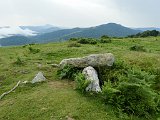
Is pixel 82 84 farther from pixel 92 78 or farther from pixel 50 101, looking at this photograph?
pixel 50 101

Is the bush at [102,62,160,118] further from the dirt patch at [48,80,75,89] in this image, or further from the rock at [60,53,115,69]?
the rock at [60,53,115,69]

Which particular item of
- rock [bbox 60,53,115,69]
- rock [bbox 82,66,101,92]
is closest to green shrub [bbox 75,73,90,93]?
rock [bbox 82,66,101,92]

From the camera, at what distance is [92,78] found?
17.3 meters

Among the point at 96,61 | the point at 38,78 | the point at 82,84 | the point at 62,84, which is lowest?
the point at 62,84

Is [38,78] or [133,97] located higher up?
[38,78]

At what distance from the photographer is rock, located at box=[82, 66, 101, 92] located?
16.5 meters

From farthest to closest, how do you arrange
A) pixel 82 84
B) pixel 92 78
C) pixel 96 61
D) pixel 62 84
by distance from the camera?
pixel 96 61 → pixel 62 84 → pixel 92 78 → pixel 82 84

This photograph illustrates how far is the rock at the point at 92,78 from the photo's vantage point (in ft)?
54.0

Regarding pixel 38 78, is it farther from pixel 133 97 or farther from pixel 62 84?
pixel 133 97

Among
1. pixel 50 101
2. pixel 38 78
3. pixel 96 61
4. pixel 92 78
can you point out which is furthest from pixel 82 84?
pixel 38 78

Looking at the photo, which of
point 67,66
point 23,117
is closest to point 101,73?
point 67,66

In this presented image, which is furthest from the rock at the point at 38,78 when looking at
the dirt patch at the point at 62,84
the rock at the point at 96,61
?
the rock at the point at 96,61

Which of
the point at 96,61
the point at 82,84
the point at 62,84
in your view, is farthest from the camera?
the point at 96,61

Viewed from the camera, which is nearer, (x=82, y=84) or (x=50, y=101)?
(x=50, y=101)
